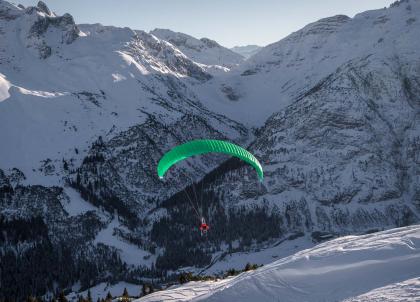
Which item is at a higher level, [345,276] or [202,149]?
→ [202,149]

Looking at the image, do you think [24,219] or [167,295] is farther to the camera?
[24,219]

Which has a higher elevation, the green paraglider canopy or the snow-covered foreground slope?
the green paraglider canopy

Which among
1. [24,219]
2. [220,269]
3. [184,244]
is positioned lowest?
[220,269]

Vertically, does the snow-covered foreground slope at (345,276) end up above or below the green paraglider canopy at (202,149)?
below

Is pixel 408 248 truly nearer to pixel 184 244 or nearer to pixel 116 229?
pixel 184 244

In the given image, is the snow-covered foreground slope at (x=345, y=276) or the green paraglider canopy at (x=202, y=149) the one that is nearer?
the snow-covered foreground slope at (x=345, y=276)

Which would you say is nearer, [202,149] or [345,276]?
[345,276]

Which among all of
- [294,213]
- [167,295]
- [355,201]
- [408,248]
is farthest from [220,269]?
[408,248]

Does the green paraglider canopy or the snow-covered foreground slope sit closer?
the snow-covered foreground slope
